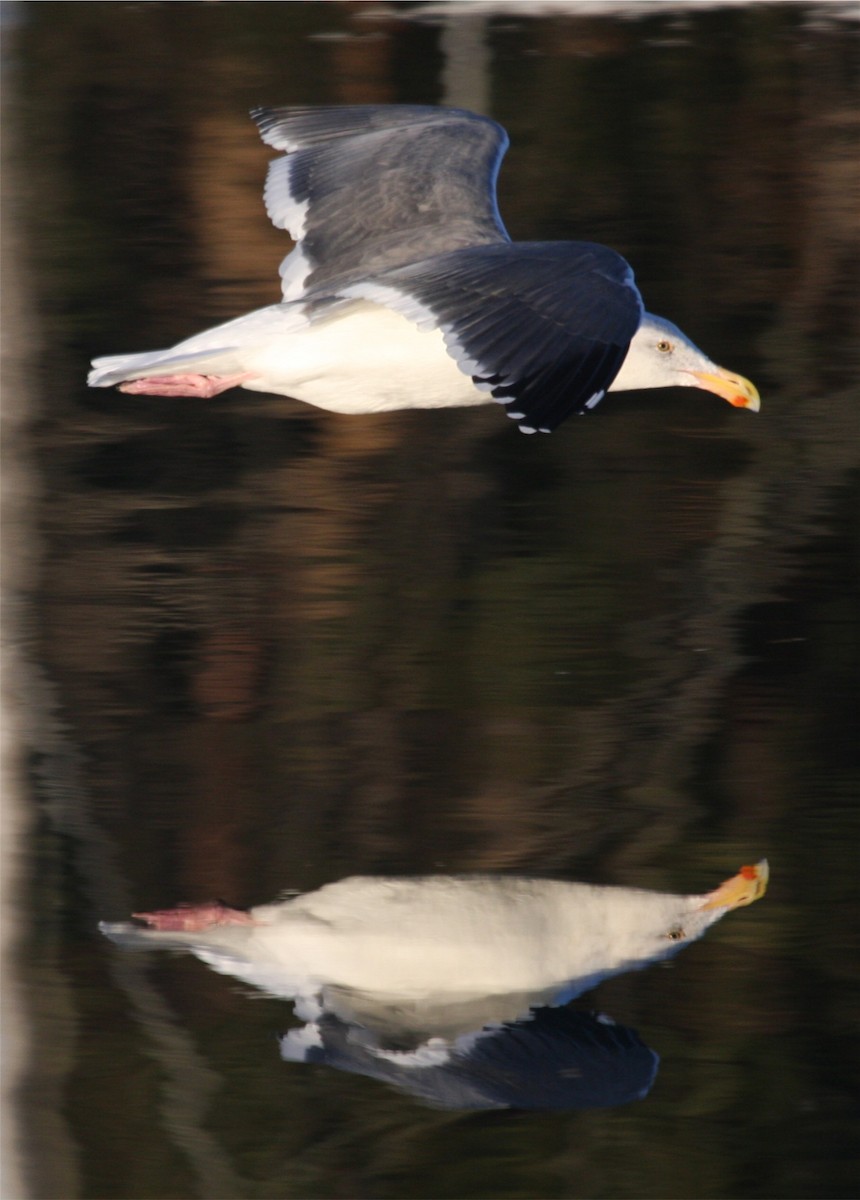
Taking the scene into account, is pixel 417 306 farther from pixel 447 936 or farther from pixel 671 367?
Answer: pixel 447 936

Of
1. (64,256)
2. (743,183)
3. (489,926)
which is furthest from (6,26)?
(489,926)

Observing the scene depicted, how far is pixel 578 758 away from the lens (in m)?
4.68

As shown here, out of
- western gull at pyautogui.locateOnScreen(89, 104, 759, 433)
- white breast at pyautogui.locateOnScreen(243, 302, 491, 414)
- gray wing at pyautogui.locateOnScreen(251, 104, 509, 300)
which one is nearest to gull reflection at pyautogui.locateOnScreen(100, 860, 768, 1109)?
western gull at pyautogui.locateOnScreen(89, 104, 759, 433)

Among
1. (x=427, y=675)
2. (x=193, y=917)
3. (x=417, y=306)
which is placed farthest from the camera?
(x=427, y=675)

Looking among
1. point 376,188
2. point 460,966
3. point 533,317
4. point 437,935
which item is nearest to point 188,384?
point 376,188

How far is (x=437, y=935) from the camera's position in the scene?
3.97 metres

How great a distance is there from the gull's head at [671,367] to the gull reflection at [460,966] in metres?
1.56

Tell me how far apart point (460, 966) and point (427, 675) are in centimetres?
129

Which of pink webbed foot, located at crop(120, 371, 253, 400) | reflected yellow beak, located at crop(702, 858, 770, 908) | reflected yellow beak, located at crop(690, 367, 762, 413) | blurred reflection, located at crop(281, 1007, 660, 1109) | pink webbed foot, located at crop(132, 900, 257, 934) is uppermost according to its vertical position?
pink webbed foot, located at crop(120, 371, 253, 400)

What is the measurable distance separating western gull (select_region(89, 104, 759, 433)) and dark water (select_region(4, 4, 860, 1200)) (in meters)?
0.66

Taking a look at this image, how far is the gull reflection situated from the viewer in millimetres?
3637

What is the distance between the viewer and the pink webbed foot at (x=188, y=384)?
5.02 meters

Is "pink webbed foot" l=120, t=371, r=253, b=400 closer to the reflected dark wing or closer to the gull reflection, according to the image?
the reflected dark wing

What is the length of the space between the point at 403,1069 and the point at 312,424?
10.9 feet
